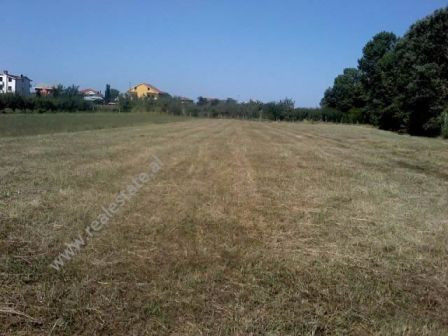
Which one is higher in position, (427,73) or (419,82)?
(427,73)

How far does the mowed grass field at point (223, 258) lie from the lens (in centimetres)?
329

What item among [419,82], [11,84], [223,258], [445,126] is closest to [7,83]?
[11,84]

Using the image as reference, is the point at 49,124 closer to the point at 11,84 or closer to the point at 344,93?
the point at 344,93

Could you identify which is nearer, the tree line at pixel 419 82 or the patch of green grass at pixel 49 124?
the patch of green grass at pixel 49 124

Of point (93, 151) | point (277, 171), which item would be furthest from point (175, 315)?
point (93, 151)

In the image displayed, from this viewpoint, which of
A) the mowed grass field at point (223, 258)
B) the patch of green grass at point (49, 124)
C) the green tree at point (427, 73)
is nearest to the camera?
the mowed grass field at point (223, 258)

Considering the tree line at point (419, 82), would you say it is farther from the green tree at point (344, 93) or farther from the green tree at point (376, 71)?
the green tree at point (344, 93)

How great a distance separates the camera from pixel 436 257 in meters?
4.86

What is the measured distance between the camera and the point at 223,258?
4.48 meters

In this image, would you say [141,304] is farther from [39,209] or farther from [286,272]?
[39,209]

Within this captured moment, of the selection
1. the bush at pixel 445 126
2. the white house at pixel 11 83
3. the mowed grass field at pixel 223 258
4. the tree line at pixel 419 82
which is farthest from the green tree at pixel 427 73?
the white house at pixel 11 83

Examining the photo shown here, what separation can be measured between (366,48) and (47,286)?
245ft

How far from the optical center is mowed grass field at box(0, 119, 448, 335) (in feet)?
10.8

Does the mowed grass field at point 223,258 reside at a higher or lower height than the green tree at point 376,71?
lower
